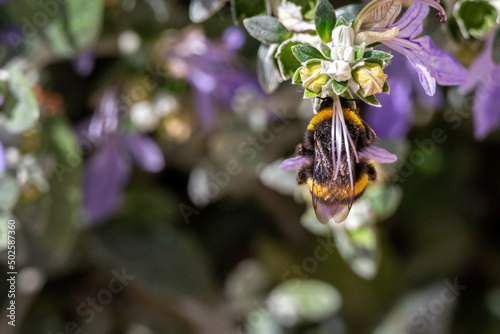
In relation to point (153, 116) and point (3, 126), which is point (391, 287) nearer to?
point (153, 116)

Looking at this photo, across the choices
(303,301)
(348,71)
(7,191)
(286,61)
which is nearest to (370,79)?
(348,71)

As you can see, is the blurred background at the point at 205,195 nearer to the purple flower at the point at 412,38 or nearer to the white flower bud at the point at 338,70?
the purple flower at the point at 412,38

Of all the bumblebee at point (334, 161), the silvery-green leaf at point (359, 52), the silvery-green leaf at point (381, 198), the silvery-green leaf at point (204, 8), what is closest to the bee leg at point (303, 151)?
the bumblebee at point (334, 161)

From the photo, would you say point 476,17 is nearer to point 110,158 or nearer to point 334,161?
point 334,161

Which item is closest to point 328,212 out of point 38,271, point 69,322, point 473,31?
point 473,31

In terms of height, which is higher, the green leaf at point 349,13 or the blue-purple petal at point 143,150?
the green leaf at point 349,13

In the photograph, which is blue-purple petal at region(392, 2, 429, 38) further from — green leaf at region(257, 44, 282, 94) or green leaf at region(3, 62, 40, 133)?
green leaf at region(3, 62, 40, 133)
